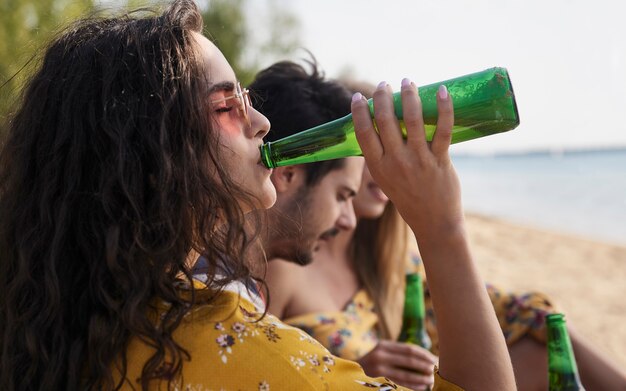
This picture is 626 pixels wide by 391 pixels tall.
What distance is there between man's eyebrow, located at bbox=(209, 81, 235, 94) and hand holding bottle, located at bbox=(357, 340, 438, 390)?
1.10 meters

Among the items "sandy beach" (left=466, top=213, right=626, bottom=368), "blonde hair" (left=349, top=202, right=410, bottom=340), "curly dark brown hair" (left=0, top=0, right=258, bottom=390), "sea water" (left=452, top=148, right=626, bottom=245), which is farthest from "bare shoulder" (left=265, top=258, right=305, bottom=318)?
"sea water" (left=452, top=148, right=626, bottom=245)

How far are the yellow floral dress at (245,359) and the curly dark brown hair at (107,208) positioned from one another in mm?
24

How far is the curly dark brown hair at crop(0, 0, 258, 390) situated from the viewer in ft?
4.25

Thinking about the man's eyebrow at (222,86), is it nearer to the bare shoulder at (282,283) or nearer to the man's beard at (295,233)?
the man's beard at (295,233)

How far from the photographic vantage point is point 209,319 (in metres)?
1.30

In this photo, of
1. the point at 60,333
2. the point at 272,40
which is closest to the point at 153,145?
the point at 60,333

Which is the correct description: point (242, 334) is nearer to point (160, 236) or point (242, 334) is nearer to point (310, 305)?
point (160, 236)

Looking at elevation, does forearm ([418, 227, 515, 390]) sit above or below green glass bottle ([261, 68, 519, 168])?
below

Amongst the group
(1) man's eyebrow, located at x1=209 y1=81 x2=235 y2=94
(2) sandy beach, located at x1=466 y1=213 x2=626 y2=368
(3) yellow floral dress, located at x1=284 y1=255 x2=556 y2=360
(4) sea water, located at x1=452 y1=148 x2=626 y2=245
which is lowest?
(4) sea water, located at x1=452 y1=148 x2=626 y2=245

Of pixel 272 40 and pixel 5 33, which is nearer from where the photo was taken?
pixel 5 33

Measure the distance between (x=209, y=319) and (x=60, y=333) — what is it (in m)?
0.28

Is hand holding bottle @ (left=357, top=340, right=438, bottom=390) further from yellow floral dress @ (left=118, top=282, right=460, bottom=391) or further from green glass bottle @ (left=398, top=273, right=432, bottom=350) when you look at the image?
yellow floral dress @ (left=118, top=282, right=460, bottom=391)

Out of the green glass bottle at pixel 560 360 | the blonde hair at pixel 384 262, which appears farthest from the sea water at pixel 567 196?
the green glass bottle at pixel 560 360

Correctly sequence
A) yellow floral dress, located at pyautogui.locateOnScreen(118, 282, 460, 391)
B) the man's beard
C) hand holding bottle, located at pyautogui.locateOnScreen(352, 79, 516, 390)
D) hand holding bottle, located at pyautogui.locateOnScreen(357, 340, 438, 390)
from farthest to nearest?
the man's beard < hand holding bottle, located at pyautogui.locateOnScreen(357, 340, 438, 390) < hand holding bottle, located at pyautogui.locateOnScreen(352, 79, 516, 390) < yellow floral dress, located at pyautogui.locateOnScreen(118, 282, 460, 391)
